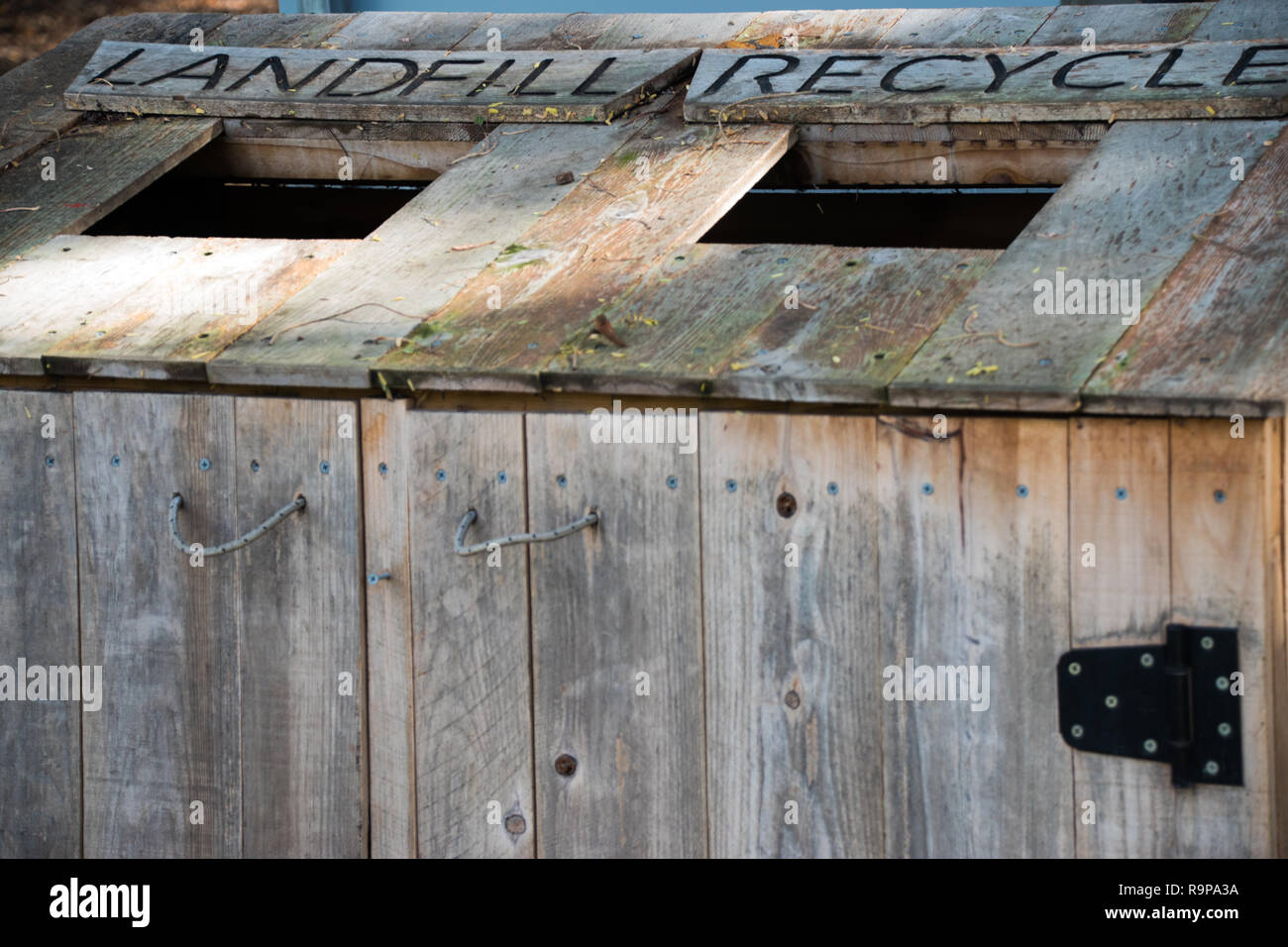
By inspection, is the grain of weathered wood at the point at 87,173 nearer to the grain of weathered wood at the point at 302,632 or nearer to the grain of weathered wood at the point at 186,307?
the grain of weathered wood at the point at 186,307

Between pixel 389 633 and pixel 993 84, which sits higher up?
pixel 993 84

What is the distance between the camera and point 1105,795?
7.98 feet

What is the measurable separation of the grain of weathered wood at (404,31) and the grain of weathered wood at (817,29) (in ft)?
2.36

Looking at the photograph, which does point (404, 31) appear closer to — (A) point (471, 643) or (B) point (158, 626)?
(B) point (158, 626)

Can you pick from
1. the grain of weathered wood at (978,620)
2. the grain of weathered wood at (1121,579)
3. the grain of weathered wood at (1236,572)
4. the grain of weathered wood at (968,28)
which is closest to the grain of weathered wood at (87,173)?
the grain of weathered wood at (968,28)

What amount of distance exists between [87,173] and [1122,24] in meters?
2.31

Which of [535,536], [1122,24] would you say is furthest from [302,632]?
[1122,24]

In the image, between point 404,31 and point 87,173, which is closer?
point 87,173

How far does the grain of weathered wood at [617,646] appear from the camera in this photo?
262 centimetres

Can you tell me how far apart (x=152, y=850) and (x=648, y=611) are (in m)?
1.06

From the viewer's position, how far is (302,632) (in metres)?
2.82

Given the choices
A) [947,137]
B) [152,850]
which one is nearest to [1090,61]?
[947,137]
